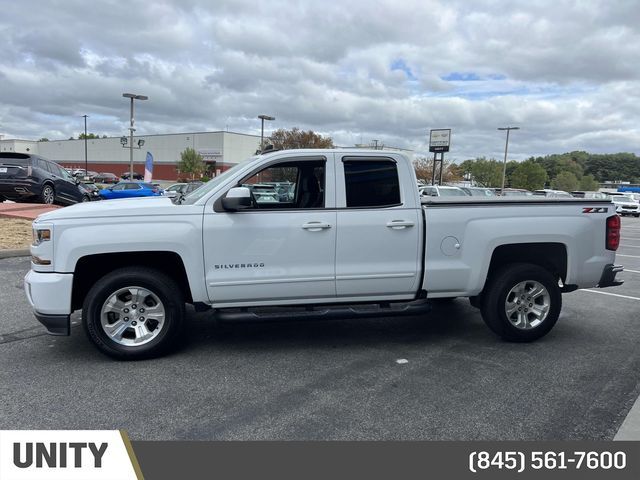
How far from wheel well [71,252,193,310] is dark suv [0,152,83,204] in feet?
44.3

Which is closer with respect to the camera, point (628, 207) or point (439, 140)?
point (628, 207)

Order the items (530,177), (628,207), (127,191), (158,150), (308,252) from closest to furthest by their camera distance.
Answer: (308,252) < (127,191) < (628,207) < (158,150) < (530,177)

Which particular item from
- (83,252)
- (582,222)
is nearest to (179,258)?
(83,252)

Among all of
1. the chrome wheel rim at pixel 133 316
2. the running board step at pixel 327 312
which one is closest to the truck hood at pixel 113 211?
the chrome wheel rim at pixel 133 316

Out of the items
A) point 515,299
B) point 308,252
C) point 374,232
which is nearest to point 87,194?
point 308,252

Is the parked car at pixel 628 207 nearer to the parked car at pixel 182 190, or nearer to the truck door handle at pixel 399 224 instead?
the parked car at pixel 182 190

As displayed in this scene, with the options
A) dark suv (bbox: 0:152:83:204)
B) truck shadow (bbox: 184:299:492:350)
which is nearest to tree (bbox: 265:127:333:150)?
dark suv (bbox: 0:152:83:204)

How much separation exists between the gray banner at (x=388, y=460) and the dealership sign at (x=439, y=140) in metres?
42.4

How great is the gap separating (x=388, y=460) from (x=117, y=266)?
2950 mm

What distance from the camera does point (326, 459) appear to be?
2945 mm

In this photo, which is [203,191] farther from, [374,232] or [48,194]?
[48,194]

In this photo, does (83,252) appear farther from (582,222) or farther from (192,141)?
(192,141)

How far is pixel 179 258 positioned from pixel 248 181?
3.22ft

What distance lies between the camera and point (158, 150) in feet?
283
